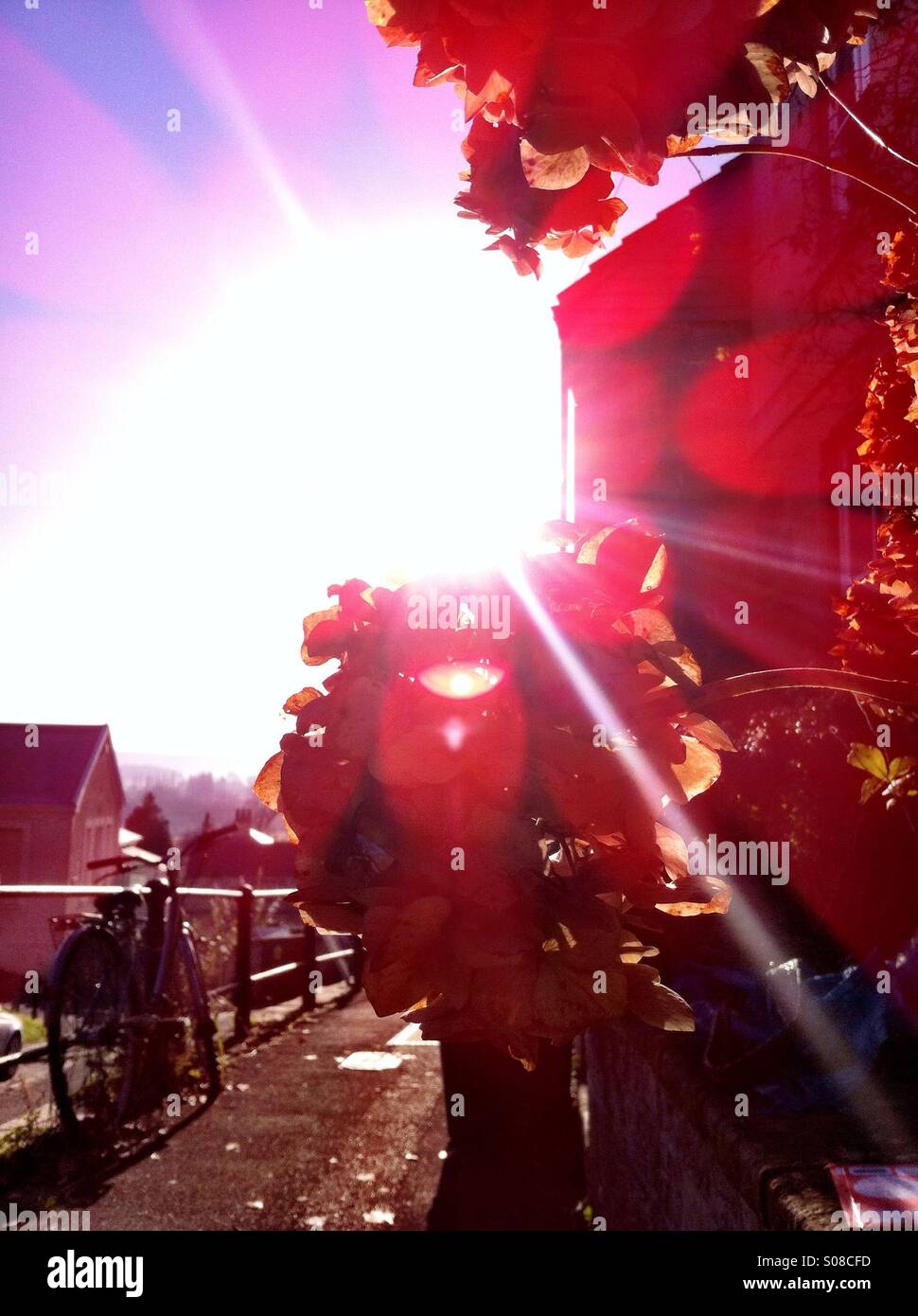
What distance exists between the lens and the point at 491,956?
732mm

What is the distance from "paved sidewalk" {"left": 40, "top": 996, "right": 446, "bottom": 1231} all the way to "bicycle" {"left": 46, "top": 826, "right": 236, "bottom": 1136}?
31cm

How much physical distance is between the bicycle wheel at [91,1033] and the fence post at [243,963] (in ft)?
9.07

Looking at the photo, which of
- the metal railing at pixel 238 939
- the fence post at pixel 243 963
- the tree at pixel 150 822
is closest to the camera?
the metal railing at pixel 238 939

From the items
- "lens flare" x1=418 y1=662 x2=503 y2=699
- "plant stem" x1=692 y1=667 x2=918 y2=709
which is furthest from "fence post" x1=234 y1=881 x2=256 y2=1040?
"lens flare" x1=418 y1=662 x2=503 y2=699

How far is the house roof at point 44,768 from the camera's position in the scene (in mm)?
31234

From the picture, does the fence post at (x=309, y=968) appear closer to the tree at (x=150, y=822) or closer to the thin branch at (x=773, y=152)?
the thin branch at (x=773, y=152)

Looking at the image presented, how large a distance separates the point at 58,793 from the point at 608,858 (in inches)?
1326

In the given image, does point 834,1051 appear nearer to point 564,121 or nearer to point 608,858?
point 608,858

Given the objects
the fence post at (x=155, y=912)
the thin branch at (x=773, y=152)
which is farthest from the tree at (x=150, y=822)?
the thin branch at (x=773, y=152)

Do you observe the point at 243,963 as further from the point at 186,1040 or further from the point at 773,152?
the point at 773,152

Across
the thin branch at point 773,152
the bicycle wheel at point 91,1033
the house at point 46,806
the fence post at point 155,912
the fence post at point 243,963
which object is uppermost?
the thin branch at point 773,152

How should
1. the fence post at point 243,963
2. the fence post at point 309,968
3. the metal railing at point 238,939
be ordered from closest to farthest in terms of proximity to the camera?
the metal railing at point 238,939, the fence post at point 243,963, the fence post at point 309,968

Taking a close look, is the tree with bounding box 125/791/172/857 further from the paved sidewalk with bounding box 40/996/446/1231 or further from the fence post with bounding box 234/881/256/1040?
the paved sidewalk with bounding box 40/996/446/1231

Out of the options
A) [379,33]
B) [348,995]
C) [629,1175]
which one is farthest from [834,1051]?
[348,995]
